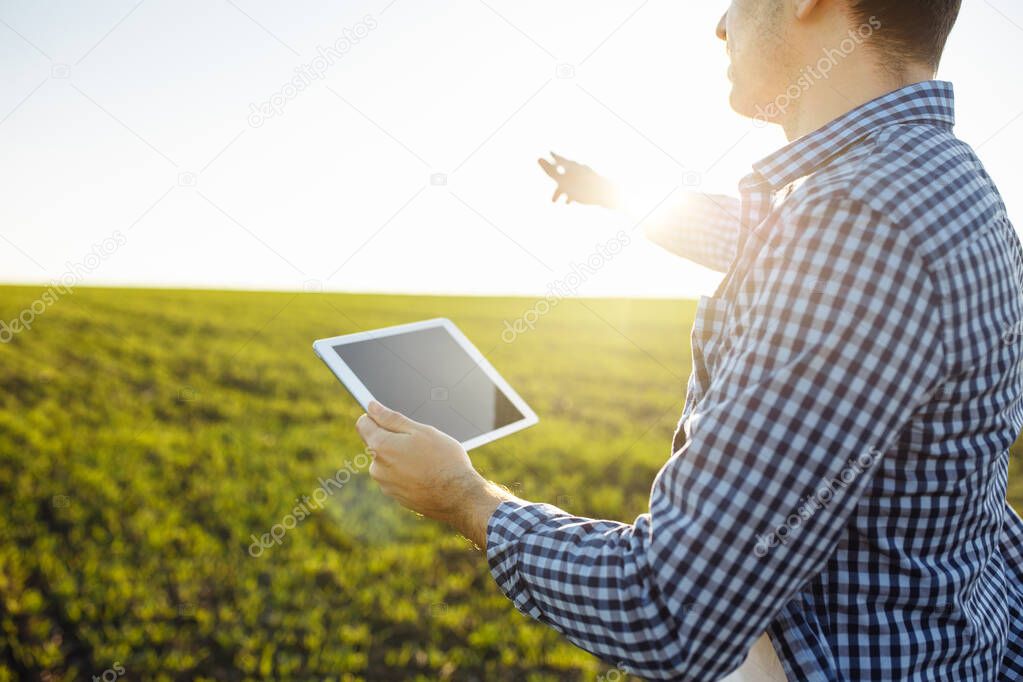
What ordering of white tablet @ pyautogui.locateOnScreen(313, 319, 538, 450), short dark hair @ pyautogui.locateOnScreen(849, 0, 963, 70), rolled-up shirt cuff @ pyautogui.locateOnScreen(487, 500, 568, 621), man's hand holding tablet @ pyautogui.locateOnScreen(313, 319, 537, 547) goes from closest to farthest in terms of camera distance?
1. rolled-up shirt cuff @ pyautogui.locateOnScreen(487, 500, 568, 621)
2. short dark hair @ pyautogui.locateOnScreen(849, 0, 963, 70)
3. man's hand holding tablet @ pyautogui.locateOnScreen(313, 319, 537, 547)
4. white tablet @ pyautogui.locateOnScreen(313, 319, 538, 450)

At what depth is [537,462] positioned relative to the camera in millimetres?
6133

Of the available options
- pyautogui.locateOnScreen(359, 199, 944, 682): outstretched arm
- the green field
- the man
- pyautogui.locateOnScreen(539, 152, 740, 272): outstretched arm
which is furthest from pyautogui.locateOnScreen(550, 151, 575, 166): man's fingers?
the green field

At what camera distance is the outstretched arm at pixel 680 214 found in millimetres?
2662

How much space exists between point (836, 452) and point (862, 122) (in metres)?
0.68

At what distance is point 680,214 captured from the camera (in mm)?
→ 2842

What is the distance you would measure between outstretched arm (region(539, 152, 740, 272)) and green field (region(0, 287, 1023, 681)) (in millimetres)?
2235

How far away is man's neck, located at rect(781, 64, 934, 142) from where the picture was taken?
1.35 metres

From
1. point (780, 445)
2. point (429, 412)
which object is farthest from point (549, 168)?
point (780, 445)

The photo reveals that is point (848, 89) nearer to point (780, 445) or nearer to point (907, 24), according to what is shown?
point (907, 24)

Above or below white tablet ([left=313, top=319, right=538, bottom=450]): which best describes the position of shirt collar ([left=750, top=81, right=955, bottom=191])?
below

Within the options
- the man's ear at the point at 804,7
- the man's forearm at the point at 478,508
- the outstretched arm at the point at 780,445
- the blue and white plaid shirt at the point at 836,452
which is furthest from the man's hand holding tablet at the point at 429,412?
the man's ear at the point at 804,7

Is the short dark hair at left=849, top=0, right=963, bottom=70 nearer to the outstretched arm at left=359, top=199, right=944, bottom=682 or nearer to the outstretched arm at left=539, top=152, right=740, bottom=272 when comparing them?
the outstretched arm at left=359, top=199, right=944, bottom=682

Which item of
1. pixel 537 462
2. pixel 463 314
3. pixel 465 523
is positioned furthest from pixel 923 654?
pixel 463 314

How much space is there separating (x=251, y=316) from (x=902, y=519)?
16.9 m
